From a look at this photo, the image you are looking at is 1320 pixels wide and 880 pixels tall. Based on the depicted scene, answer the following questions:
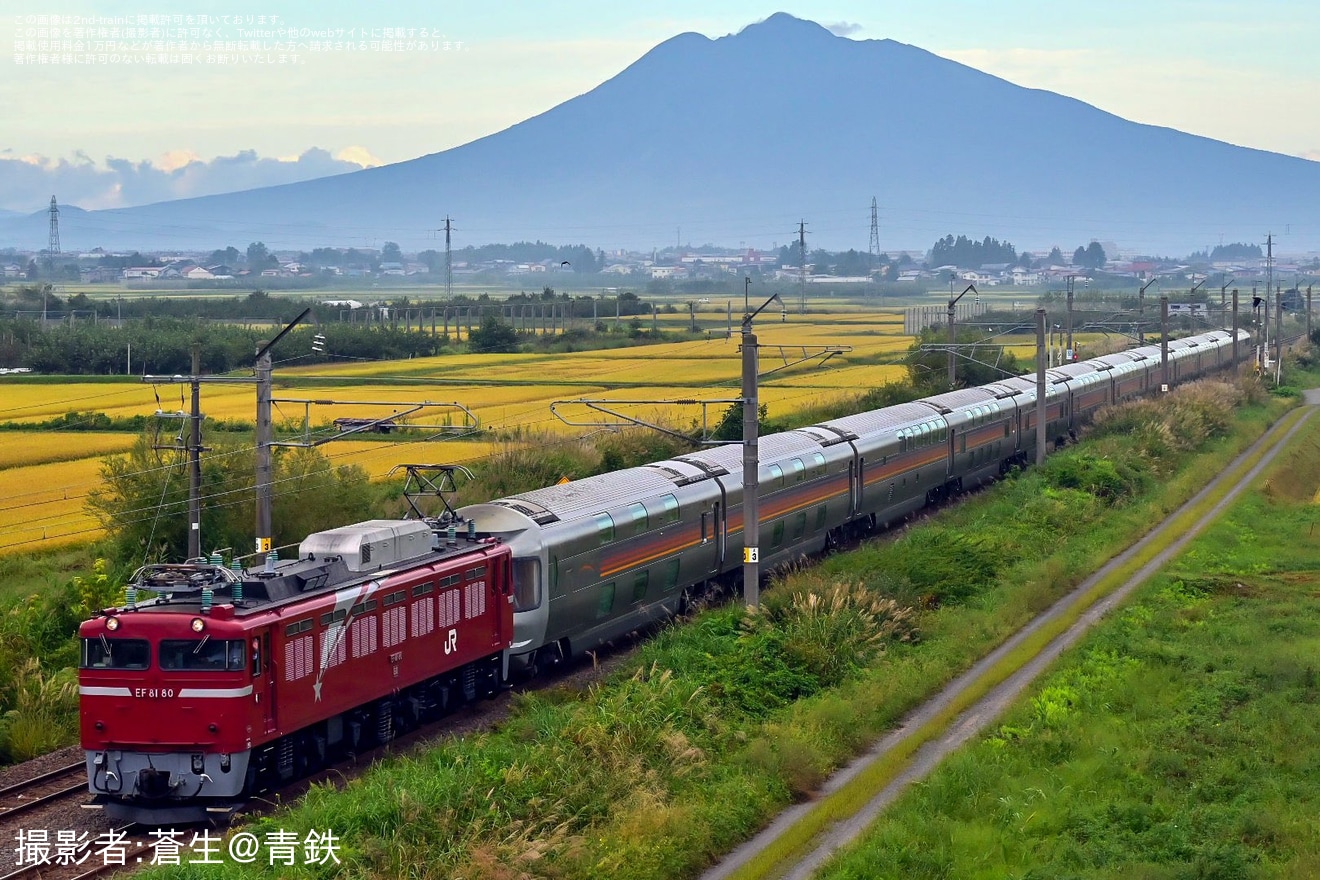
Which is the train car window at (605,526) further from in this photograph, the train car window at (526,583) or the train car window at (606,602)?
the train car window at (526,583)

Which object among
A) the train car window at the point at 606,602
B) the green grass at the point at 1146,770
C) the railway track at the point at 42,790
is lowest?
the railway track at the point at 42,790

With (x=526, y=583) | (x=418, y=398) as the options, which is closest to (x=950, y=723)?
(x=526, y=583)

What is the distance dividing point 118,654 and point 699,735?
8.03 meters

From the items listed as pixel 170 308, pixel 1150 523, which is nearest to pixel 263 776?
pixel 1150 523

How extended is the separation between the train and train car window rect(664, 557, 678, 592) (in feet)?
0.23

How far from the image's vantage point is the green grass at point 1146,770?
1759 centimetres

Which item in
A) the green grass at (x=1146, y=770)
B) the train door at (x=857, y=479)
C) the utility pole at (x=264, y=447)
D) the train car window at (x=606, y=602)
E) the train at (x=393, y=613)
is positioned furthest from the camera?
the train door at (x=857, y=479)

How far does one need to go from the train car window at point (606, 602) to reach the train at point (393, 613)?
2.0 inches

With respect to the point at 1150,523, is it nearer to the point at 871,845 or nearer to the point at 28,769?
the point at 871,845

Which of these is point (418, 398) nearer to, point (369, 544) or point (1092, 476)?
point (1092, 476)

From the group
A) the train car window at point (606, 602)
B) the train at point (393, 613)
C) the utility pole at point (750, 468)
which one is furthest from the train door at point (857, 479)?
the train car window at point (606, 602)

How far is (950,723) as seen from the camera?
24.3 metres

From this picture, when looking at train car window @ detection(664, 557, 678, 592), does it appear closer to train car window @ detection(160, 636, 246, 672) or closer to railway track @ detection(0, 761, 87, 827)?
railway track @ detection(0, 761, 87, 827)

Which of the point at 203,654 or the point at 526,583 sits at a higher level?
the point at 203,654
